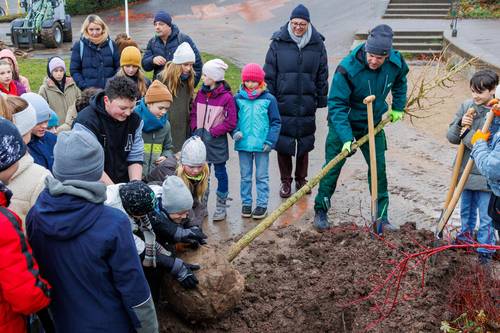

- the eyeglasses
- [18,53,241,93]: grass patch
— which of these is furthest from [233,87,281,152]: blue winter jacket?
A: [18,53,241,93]: grass patch

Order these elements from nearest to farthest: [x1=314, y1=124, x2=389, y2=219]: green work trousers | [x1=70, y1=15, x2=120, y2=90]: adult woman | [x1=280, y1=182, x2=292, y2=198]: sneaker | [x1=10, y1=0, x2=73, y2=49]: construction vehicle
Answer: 1. [x1=314, y1=124, x2=389, y2=219]: green work trousers
2. [x1=280, y1=182, x2=292, y2=198]: sneaker
3. [x1=70, y1=15, x2=120, y2=90]: adult woman
4. [x1=10, y1=0, x2=73, y2=49]: construction vehicle

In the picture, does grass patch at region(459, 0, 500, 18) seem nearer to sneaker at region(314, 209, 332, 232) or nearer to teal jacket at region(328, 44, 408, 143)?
teal jacket at region(328, 44, 408, 143)

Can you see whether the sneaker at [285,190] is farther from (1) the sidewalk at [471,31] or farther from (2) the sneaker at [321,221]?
(1) the sidewalk at [471,31]

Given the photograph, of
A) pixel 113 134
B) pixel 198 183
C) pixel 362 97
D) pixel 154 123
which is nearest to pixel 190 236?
pixel 198 183

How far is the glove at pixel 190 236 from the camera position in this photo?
3902 millimetres

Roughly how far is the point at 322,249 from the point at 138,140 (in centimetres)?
199

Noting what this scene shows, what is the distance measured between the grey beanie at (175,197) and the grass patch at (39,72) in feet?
26.2

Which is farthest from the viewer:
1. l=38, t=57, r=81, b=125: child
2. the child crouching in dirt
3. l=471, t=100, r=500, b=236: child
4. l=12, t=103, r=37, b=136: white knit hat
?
l=38, t=57, r=81, b=125: child

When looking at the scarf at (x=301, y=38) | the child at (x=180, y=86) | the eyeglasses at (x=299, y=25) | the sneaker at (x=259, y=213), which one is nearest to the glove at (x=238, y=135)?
the child at (x=180, y=86)

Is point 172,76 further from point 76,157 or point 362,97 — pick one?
point 76,157

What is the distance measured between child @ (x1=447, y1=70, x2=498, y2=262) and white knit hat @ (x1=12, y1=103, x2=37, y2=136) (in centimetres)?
356

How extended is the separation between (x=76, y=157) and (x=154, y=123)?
8.90ft

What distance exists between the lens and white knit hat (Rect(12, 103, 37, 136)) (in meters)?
3.82

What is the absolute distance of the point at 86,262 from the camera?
2820mm
